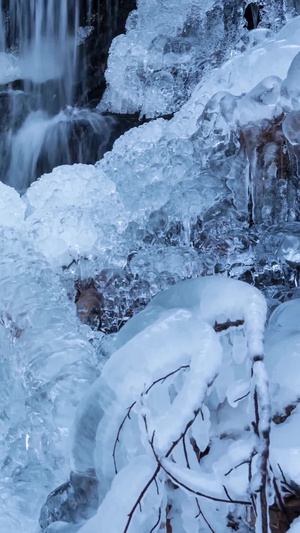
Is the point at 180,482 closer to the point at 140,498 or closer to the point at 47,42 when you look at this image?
the point at 140,498

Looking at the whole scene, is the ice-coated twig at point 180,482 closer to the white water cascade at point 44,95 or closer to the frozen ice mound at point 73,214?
the frozen ice mound at point 73,214

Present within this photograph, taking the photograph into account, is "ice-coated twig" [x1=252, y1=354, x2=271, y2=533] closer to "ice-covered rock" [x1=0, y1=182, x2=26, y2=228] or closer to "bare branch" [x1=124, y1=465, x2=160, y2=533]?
"bare branch" [x1=124, y1=465, x2=160, y2=533]

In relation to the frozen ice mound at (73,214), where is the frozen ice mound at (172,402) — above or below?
above

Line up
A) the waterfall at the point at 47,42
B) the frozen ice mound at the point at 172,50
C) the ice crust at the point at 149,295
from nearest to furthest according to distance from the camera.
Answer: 1. the ice crust at the point at 149,295
2. the frozen ice mound at the point at 172,50
3. the waterfall at the point at 47,42

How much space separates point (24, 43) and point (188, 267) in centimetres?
392

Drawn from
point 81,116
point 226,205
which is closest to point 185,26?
point 81,116

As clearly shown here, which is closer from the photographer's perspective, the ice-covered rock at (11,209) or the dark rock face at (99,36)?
the ice-covered rock at (11,209)

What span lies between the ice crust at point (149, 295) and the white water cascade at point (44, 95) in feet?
3.73

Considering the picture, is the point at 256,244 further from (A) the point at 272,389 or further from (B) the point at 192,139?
(A) the point at 272,389

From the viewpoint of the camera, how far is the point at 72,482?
1268 millimetres

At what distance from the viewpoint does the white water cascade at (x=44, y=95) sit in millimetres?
4273

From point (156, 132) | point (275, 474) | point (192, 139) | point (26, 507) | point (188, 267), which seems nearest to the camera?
point (275, 474)

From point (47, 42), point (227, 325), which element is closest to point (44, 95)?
point (47, 42)

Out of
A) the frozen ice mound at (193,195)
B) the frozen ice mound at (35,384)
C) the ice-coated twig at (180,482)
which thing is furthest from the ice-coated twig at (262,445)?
the frozen ice mound at (193,195)
